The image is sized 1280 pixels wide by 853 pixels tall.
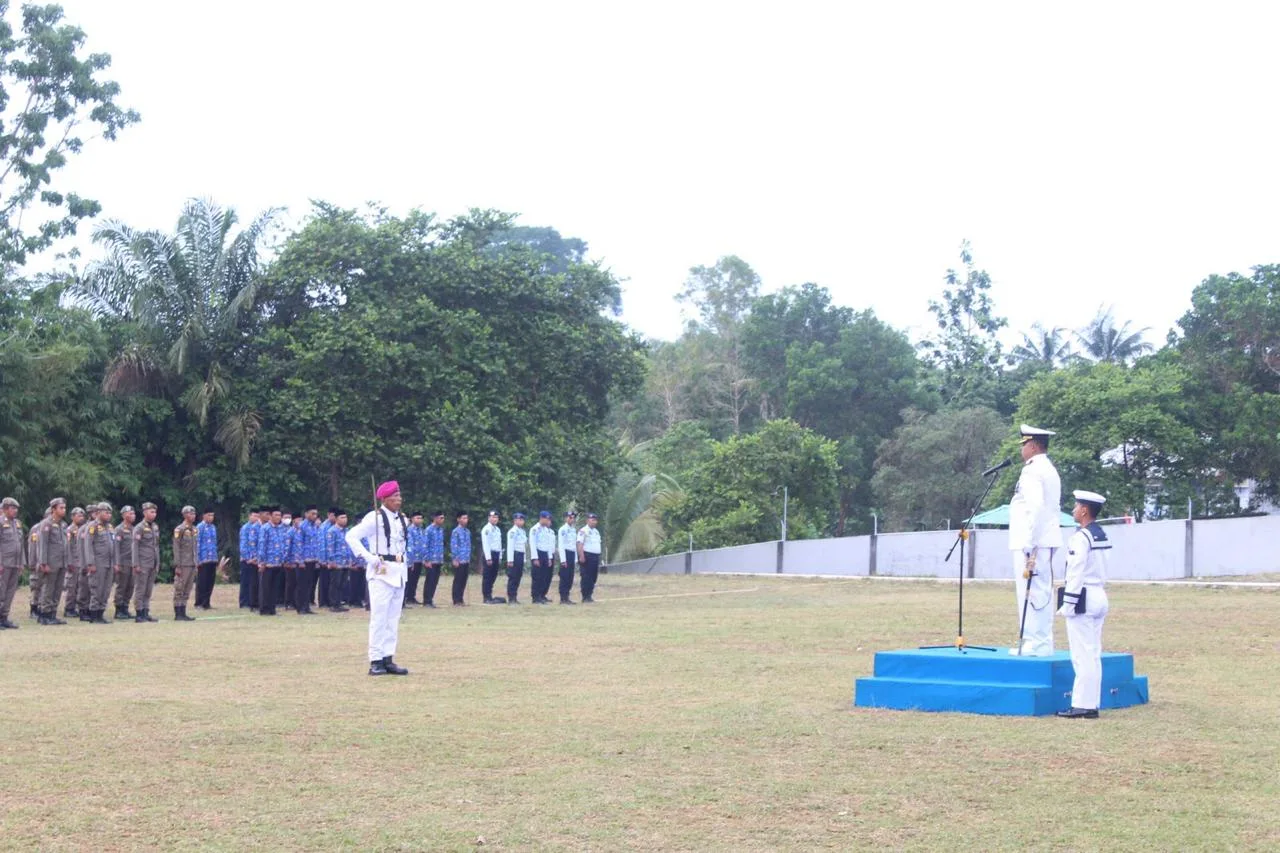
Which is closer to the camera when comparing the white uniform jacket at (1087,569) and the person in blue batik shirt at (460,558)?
the white uniform jacket at (1087,569)

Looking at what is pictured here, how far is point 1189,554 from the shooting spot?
31672 mm

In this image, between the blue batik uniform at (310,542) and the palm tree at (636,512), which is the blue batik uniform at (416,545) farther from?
the palm tree at (636,512)

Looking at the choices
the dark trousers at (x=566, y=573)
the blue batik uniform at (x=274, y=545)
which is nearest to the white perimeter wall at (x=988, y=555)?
the dark trousers at (x=566, y=573)

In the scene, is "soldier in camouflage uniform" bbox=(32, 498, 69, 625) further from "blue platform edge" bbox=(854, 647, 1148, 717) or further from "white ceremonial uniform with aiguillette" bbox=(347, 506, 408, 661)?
"blue platform edge" bbox=(854, 647, 1148, 717)

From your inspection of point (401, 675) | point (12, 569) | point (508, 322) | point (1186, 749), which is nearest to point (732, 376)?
point (508, 322)

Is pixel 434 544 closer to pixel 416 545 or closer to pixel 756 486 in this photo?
pixel 416 545

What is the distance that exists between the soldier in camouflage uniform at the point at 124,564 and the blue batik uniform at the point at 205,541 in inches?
48.4

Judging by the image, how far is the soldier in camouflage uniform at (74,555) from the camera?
1941 cm

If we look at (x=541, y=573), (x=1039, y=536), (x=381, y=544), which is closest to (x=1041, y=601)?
(x=1039, y=536)

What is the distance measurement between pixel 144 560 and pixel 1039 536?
13927mm

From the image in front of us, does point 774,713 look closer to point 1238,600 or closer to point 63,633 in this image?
point 63,633

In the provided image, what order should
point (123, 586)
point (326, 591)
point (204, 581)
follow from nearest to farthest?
1. point (123, 586)
2. point (204, 581)
3. point (326, 591)

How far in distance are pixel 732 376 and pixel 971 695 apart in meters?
45.3

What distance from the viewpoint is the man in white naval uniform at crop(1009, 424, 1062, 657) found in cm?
1050
